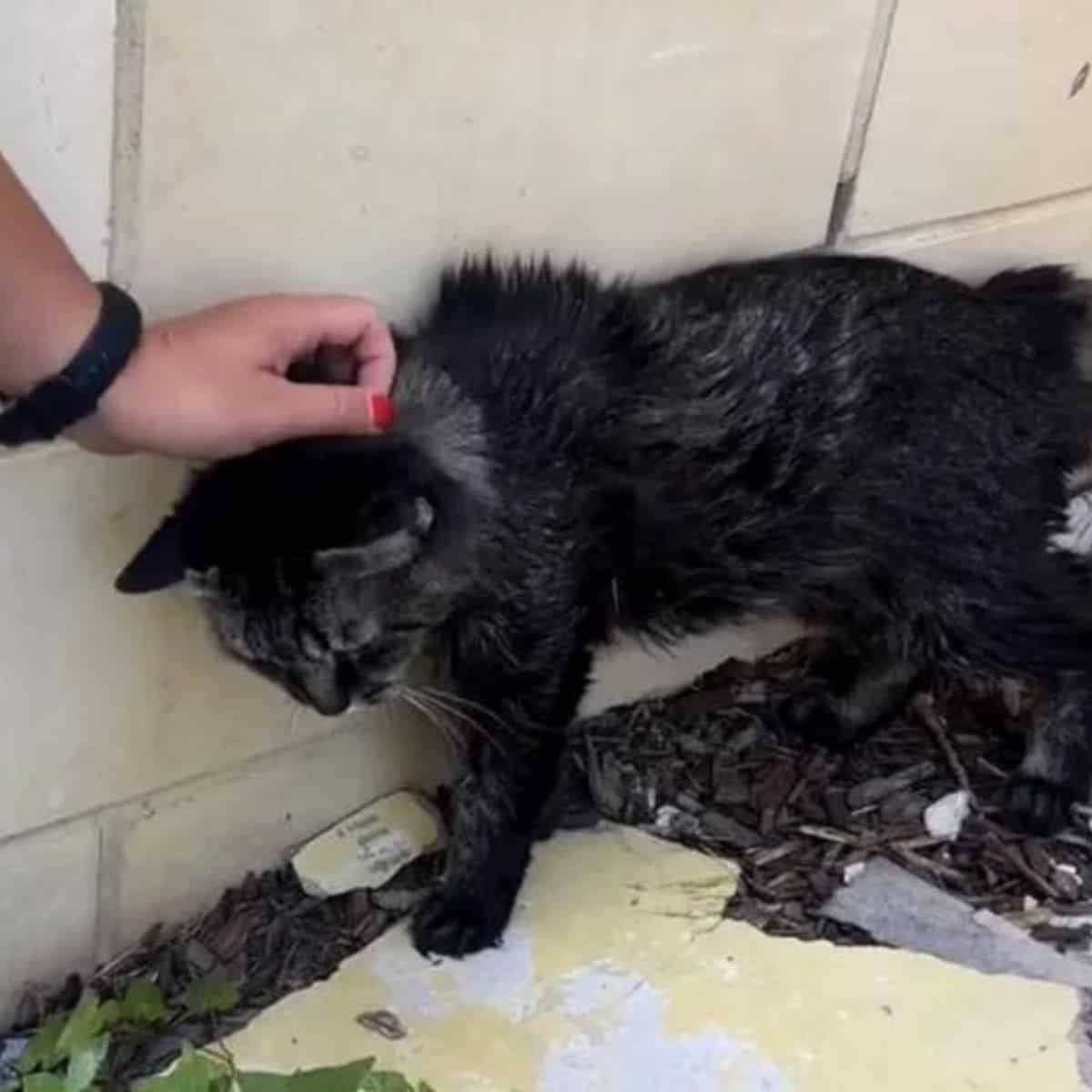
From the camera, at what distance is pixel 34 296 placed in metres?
1.85

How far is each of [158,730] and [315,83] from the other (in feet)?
2.26

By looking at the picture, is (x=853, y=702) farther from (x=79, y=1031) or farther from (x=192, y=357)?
(x=192, y=357)

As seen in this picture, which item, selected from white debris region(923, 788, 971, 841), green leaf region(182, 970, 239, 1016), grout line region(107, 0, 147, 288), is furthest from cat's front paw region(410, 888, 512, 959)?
grout line region(107, 0, 147, 288)

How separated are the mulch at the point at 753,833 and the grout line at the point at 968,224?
55cm

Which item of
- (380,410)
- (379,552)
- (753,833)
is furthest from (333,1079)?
(753,833)

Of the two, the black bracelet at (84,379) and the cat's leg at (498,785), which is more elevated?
the black bracelet at (84,379)

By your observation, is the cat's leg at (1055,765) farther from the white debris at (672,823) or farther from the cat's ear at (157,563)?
the cat's ear at (157,563)

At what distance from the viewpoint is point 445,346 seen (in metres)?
2.40

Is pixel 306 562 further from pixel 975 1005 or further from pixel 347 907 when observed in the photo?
pixel 975 1005

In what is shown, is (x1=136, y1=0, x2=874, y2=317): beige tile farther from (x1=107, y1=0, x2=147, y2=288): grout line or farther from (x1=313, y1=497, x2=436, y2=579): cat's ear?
(x1=313, y1=497, x2=436, y2=579): cat's ear

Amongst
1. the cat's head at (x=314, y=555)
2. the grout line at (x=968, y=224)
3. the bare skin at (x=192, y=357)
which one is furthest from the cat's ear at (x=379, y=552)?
the grout line at (x=968, y=224)

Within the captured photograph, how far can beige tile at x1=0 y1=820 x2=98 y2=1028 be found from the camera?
242 cm

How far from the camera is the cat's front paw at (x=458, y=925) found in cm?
254

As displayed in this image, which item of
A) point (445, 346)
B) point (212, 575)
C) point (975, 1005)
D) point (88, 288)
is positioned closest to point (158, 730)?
point (212, 575)
